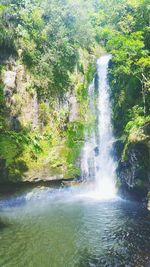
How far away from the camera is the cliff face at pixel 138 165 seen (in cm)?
1681

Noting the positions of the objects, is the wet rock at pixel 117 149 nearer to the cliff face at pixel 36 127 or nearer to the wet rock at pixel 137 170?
the wet rock at pixel 137 170

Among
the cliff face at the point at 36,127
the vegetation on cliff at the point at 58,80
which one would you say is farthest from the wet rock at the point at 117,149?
the cliff face at the point at 36,127

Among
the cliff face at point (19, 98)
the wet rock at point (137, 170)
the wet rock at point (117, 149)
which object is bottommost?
the wet rock at point (137, 170)

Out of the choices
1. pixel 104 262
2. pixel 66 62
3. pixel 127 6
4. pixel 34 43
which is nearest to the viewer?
pixel 104 262

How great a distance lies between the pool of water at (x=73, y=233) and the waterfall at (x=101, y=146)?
2.52 meters

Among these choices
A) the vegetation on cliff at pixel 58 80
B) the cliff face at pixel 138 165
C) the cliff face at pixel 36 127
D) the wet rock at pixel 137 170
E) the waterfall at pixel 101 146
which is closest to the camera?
the cliff face at pixel 138 165

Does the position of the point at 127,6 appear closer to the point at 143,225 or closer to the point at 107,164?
the point at 107,164

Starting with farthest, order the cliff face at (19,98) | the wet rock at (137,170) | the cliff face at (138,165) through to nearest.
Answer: the cliff face at (19,98) < the wet rock at (137,170) < the cliff face at (138,165)

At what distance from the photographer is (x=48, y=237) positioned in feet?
40.8

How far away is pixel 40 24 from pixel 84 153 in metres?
10.4

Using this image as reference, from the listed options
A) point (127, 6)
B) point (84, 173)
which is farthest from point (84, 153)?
point (127, 6)

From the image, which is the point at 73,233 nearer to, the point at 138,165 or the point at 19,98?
the point at 138,165

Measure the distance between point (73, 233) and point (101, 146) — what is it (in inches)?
416

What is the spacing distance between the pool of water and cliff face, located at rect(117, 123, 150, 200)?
2.83 feet
